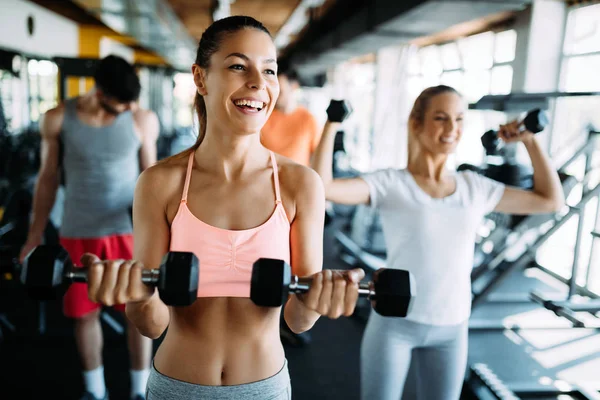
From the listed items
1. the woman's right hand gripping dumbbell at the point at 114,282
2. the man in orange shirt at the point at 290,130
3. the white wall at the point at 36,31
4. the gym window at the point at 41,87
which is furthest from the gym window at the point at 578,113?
the gym window at the point at 41,87

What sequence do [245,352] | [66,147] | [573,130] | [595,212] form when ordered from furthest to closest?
[573,130] → [595,212] → [66,147] → [245,352]

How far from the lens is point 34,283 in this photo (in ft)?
2.52

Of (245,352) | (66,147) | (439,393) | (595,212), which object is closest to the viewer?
(245,352)

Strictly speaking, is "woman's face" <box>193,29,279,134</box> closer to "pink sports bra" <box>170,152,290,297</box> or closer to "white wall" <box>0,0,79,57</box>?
"pink sports bra" <box>170,152,290,297</box>

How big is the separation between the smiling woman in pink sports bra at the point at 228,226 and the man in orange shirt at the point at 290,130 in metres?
1.38

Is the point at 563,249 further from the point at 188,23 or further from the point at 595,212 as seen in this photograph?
the point at 188,23

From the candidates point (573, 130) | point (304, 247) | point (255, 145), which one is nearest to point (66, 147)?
point (255, 145)

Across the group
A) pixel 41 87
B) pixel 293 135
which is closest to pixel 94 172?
pixel 293 135

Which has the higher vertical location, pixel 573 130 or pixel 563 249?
pixel 573 130

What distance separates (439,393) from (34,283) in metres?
1.10

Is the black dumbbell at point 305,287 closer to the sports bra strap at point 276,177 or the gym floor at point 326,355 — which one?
the sports bra strap at point 276,177

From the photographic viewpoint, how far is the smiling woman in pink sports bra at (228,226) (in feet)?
3.07

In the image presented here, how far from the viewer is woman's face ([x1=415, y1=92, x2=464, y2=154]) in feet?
4.80

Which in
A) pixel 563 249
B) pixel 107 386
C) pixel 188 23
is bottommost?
pixel 107 386
